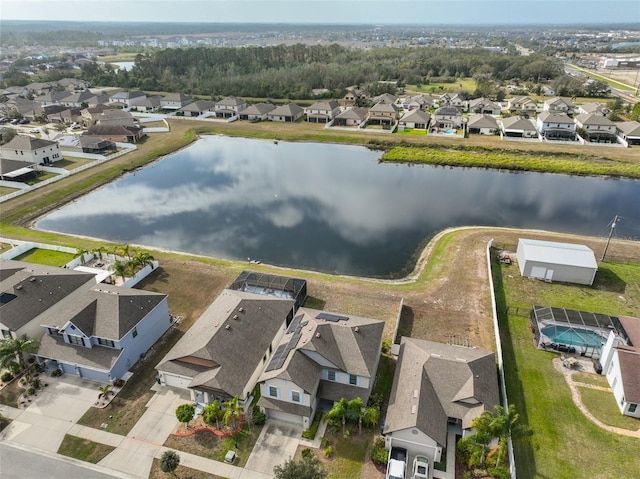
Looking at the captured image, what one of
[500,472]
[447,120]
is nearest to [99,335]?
[500,472]

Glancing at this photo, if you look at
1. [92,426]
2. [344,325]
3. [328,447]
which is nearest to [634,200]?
[344,325]

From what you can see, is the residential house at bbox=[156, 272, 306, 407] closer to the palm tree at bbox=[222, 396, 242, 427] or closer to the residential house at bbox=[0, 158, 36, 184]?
the palm tree at bbox=[222, 396, 242, 427]

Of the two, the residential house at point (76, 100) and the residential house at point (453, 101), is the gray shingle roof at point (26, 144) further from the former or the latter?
the residential house at point (453, 101)

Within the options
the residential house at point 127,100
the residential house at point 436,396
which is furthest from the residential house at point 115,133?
the residential house at point 436,396

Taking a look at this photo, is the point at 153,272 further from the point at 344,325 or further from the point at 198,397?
the point at 344,325

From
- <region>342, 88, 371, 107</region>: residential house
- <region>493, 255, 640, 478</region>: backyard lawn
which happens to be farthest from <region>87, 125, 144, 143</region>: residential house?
<region>493, 255, 640, 478</region>: backyard lawn

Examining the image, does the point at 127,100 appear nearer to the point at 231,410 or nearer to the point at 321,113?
the point at 321,113
